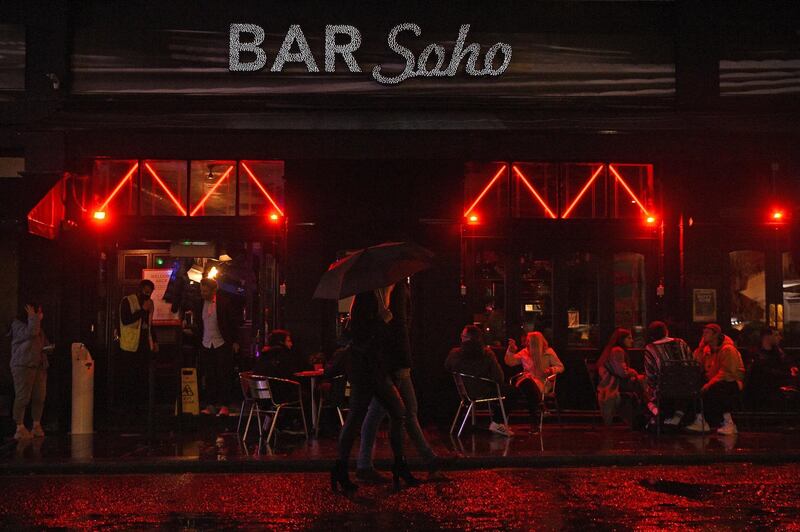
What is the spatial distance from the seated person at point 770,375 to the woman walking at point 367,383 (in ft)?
22.8

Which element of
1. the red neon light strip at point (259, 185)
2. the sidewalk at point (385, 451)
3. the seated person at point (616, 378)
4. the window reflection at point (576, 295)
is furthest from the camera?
the window reflection at point (576, 295)

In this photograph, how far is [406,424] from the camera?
9.08 m

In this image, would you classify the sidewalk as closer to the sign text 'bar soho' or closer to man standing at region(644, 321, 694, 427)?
man standing at region(644, 321, 694, 427)

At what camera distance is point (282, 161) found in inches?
562

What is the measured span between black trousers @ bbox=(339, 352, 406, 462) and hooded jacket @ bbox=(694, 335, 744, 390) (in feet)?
18.6

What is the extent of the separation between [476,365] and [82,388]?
5.00 m

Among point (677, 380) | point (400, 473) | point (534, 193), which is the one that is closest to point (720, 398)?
point (677, 380)

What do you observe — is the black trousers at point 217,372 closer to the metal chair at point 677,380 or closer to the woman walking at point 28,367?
the woman walking at point 28,367

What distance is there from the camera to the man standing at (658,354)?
12.5 metres

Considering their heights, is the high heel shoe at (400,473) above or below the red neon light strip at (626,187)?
below

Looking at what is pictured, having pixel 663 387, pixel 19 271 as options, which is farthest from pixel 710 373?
pixel 19 271

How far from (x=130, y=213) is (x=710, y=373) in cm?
809

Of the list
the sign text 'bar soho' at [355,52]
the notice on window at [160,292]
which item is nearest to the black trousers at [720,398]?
the sign text 'bar soho' at [355,52]

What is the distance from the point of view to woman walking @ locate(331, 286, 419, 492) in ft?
28.3
